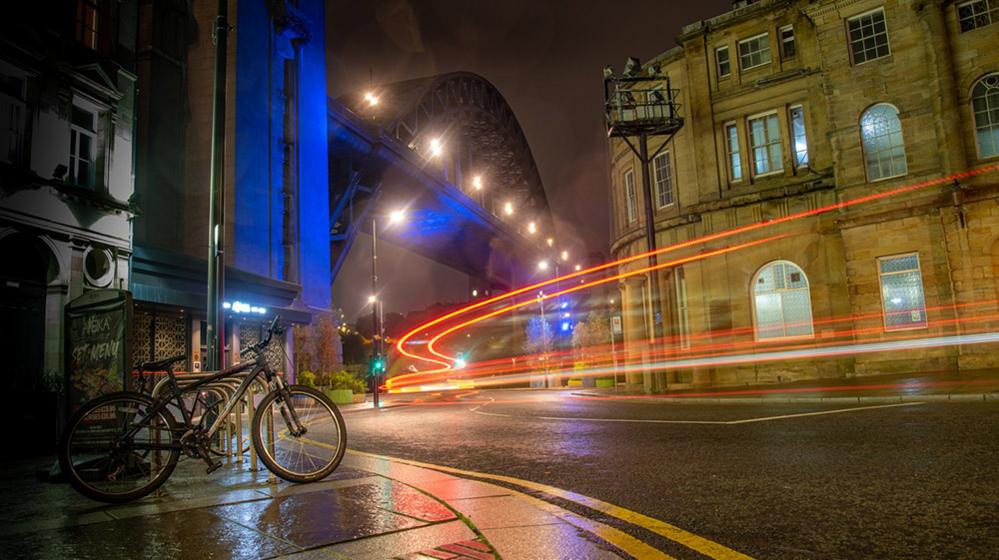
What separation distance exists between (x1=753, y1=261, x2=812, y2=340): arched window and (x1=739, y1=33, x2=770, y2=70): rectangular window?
25.9ft

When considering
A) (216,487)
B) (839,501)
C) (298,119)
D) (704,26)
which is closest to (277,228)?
(298,119)

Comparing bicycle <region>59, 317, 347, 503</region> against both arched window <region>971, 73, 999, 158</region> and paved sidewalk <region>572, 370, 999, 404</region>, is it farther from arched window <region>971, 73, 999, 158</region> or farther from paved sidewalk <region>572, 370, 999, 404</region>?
arched window <region>971, 73, 999, 158</region>

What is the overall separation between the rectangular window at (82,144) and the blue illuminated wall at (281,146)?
1166 centimetres

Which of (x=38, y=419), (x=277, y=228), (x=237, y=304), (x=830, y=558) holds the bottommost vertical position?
(x=830, y=558)

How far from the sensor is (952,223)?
19.0 metres

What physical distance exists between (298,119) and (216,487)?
28462 millimetres

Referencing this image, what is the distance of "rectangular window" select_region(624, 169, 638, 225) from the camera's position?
28.6 m

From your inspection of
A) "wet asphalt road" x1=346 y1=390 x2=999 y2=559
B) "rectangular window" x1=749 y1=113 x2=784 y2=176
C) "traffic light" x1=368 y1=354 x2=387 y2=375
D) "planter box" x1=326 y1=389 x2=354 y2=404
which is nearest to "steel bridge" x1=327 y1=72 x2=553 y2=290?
"planter box" x1=326 y1=389 x2=354 y2=404

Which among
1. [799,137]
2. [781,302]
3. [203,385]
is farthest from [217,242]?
[799,137]

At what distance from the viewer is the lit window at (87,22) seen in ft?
53.3

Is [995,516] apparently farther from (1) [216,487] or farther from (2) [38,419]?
(2) [38,419]

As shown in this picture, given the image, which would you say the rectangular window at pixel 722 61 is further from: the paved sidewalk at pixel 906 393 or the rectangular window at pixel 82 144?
the rectangular window at pixel 82 144

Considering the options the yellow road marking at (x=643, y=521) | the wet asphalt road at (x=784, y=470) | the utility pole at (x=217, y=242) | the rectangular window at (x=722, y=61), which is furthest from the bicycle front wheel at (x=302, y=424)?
the rectangular window at (x=722, y=61)

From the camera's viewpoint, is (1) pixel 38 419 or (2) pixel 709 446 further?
(1) pixel 38 419
